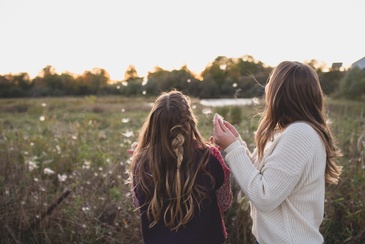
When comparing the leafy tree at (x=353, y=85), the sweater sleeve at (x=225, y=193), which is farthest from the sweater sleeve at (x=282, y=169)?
the leafy tree at (x=353, y=85)

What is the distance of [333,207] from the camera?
2.96 meters

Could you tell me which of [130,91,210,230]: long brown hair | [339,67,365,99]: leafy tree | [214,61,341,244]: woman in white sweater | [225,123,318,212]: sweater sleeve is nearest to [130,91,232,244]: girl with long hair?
[130,91,210,230]: long brown hair

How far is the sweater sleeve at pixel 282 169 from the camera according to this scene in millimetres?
1375

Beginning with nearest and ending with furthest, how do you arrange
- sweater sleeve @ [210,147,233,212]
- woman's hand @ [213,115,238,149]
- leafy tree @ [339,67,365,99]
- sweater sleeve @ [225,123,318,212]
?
sweater sleeve @ [225,123,318,212] < woman's hand @ [213,115,238,149] < sweater sleeve @ [210,147,233,212] < leafy tree @ [339,67,365,99]

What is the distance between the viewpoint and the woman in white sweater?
54.5 inches

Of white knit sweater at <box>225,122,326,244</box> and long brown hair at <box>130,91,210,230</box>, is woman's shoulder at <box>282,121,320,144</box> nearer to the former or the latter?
white knit sweater at <box>225,122,326,244</box>

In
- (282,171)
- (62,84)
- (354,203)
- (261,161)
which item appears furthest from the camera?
(62,84)

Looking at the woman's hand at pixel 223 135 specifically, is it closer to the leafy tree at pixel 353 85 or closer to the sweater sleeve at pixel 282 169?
the sweater sleeve at pixel 282 169

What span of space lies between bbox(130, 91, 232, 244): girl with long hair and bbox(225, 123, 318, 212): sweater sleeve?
27 cm

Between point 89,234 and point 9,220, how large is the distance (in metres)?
0.82

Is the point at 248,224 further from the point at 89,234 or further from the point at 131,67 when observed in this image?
the point at 131,67

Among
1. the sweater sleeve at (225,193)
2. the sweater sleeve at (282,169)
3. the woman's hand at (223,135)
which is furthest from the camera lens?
the sweater sleeve at (225,193)

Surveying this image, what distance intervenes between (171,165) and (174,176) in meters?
0.06

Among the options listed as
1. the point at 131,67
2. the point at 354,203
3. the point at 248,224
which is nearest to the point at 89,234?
the point at 248,224
